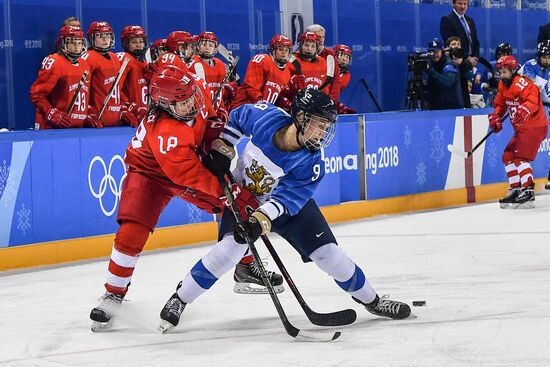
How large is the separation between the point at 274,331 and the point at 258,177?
2.22 ft

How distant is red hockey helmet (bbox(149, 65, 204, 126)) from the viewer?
16.5 ft

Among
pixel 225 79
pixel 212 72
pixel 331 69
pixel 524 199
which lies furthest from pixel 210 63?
pixel 524 199

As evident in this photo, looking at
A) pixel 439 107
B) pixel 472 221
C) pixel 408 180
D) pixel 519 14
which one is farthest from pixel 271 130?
pixel 519 14

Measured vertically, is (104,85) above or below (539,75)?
above

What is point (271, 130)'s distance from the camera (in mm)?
4895

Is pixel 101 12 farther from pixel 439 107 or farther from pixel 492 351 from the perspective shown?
pixel 492 351

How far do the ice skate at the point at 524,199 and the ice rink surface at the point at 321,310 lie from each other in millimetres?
1843

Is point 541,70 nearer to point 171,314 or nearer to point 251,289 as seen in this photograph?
point 251,289

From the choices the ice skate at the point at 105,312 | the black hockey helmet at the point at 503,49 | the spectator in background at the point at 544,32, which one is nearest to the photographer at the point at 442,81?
the black hockey helmet at the point at 503,49

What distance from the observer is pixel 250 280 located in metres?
6.16

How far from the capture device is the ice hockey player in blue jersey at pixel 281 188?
4.74 m

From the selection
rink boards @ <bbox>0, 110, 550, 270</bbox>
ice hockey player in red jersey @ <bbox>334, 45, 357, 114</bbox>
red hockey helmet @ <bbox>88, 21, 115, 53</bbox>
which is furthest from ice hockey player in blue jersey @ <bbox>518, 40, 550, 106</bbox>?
red hockey helmet @ <bbox>88, 21, 115, 53</bbox>

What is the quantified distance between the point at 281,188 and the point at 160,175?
73 centimetres

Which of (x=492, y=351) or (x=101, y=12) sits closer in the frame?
(x=492, y=351)
